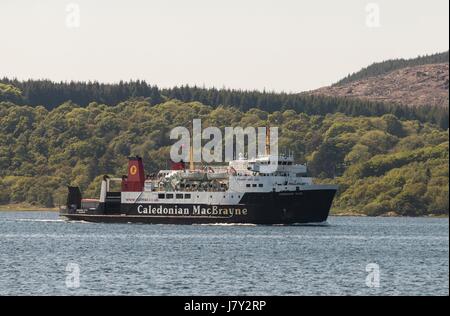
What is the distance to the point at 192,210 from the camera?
130250mm

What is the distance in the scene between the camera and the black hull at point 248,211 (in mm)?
125812

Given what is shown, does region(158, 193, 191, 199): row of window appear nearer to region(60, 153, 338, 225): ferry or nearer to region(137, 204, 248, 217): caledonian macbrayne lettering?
region(60, 153, 338, 225): ferry

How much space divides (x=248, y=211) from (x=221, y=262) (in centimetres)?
4772

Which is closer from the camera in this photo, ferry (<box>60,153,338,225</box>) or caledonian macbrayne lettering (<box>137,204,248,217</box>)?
ferry (<box>60,153,338,225</box>)

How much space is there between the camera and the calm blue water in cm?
6378

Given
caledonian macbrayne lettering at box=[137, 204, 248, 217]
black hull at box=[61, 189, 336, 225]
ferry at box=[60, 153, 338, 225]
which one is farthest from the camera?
caledonian macbrayne lettering at box=[137, 204, 248, 217]

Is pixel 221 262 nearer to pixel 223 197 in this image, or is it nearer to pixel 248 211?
pixel 248 211

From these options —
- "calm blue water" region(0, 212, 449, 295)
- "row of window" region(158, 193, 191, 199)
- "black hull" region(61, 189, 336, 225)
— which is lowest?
"calm blue water" region(0, 212, 449, 295)

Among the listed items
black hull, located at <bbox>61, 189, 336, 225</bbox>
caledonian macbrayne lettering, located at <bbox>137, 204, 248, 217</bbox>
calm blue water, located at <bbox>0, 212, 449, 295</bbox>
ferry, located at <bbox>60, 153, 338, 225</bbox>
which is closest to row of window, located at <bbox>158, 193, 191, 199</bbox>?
ferry, located at <bbox>60, 153, 338, 225</bbox>

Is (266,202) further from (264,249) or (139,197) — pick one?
(264,249)

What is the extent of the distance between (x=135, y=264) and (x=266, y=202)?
50.3m

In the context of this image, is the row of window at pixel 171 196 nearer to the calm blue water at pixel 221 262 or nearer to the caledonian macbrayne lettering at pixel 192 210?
the caledonian macbrayne lettering at pixel 192 210
